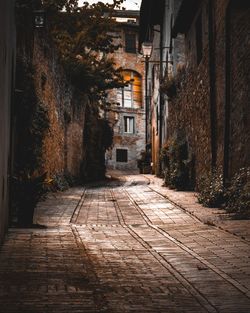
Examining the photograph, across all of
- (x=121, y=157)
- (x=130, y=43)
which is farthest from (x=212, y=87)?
(x=130, y=43)

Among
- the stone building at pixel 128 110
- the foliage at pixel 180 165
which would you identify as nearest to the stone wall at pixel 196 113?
the foliage at pixel 180 165

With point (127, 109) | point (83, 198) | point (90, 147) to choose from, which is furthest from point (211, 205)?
point (127, 109)

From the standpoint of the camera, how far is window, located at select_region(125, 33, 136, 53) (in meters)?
43.8

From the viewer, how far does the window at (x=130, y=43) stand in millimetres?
43750

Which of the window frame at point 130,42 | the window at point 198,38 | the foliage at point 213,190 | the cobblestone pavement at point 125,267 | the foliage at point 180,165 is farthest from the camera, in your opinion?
the window frame at point 130,42

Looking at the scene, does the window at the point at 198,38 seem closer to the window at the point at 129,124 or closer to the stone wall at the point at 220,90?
the stone wall at the point at 220,90

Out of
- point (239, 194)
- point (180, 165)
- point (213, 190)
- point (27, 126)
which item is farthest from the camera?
point (180, 165)

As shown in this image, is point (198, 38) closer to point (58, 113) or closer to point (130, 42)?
point (58, 113)

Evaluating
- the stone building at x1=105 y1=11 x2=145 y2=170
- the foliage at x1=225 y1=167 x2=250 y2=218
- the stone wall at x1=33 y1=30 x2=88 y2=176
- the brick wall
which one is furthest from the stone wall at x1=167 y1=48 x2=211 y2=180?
the stone building at x1=105 y1=11 x2=145 y2=170

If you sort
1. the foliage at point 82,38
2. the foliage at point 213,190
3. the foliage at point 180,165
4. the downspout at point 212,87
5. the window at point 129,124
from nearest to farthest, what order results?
1. the foliage at point 213,190
2. the downspout at point 212,87
3. the foliage at point 180,165
4. the foliage at point 82,38
5. the window at point 129,124

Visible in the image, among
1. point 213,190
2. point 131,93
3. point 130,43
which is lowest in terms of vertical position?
point 213,190

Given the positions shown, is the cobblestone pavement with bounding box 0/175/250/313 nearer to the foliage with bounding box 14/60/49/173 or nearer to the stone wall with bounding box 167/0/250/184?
the stone wall with bounding box 167/0/250/184

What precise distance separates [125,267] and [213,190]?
677 centimetres

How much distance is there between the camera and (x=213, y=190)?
11.7 meters
